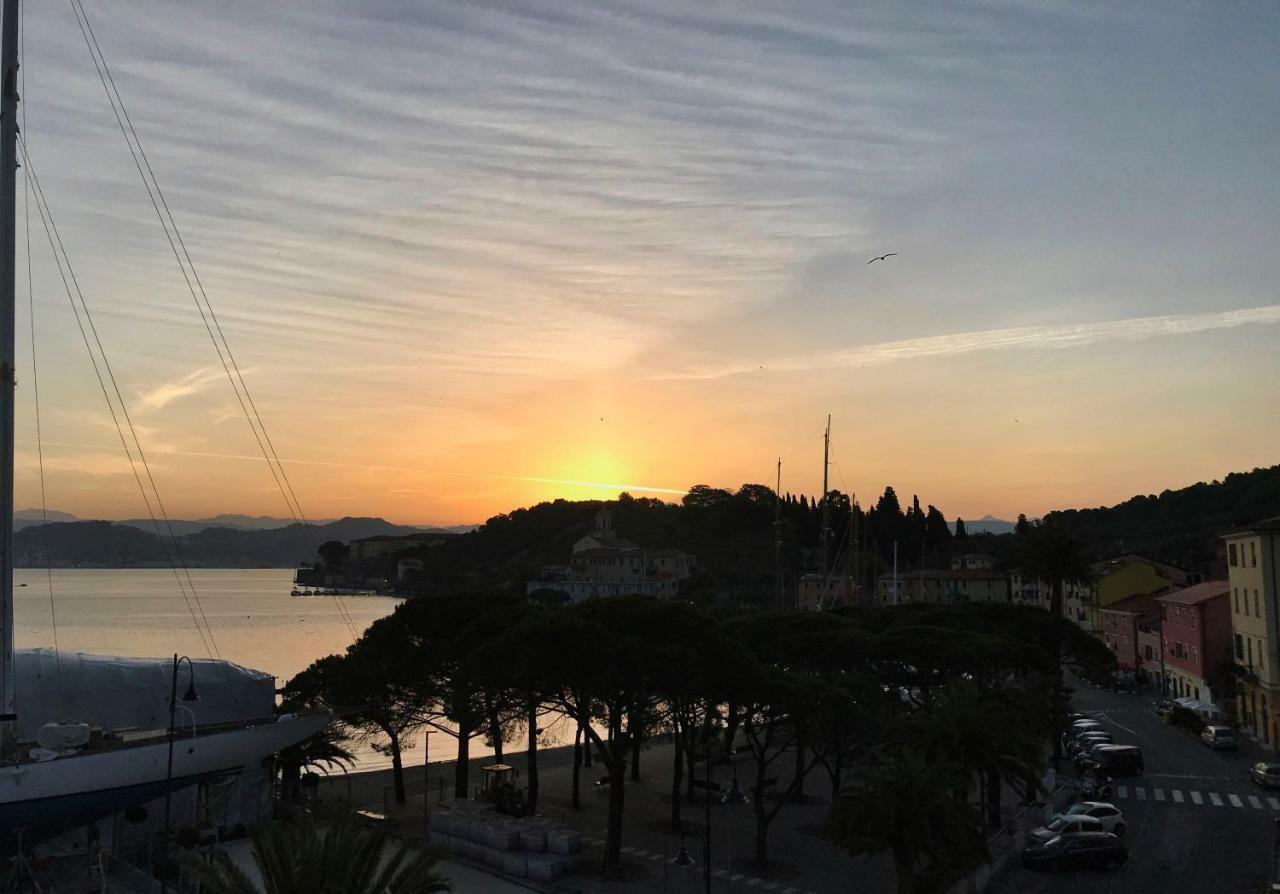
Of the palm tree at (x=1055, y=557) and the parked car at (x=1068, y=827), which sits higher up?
the palm tree at (x=1055, y=557)

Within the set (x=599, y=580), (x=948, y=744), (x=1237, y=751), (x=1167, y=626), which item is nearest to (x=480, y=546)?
(x=599, y=580)

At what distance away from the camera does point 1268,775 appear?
3425cm

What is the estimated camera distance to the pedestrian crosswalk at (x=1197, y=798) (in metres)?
31.8

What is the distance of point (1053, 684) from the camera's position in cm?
3822

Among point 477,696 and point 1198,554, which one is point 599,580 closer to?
point 1198,554

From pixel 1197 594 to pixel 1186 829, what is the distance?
36001 mm

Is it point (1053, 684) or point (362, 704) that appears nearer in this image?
point (362, 704)

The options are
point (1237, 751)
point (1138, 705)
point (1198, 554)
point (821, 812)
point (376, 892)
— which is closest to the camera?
point (376, 892)

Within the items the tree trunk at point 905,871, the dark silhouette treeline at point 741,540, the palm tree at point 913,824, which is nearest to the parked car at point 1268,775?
the palm tree at point 913,824

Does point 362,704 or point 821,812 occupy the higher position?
point 362,704

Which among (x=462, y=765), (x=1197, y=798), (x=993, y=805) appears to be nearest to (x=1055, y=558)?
(x=1197, y=798)

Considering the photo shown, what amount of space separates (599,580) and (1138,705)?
91.8m

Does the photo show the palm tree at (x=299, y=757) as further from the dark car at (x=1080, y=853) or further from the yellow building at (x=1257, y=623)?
the yellow building at (x=1257, y=623)

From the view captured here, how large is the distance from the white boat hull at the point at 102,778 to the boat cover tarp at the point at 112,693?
241 centimetres
